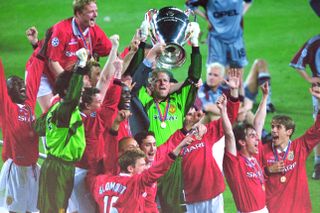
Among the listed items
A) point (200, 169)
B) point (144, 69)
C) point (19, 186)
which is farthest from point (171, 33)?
point (19, 186)

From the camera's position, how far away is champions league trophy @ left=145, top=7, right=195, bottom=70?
9.74 metres

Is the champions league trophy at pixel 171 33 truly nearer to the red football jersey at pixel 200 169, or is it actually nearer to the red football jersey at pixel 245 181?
the red football jersey at pixel 200 169

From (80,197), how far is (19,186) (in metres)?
0.41

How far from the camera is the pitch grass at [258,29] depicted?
10.0 m

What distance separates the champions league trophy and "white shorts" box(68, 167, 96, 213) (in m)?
0.85

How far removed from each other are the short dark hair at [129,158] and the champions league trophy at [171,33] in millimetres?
554

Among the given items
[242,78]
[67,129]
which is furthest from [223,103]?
[67,129]

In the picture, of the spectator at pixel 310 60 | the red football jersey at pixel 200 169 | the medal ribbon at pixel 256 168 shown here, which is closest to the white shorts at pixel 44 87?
the red football jersey at pixel 200 169

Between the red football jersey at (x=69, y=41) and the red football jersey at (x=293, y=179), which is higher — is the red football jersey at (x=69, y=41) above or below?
above

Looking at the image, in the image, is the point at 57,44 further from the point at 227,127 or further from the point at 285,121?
the point at 285,121

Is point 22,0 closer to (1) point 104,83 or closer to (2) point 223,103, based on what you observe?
(1) point 104,83

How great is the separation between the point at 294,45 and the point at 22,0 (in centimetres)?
176

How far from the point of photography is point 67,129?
32.1 ft

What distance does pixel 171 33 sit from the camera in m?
9.73
